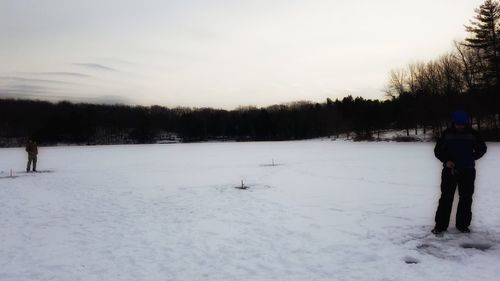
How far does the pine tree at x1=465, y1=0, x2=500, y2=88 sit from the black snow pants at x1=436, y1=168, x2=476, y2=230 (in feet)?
154

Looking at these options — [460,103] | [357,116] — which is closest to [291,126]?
[357,116]

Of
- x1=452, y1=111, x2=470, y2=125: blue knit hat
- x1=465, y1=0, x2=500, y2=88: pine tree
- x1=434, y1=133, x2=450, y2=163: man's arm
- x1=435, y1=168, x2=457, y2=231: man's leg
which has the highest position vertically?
x1=465, y1=0, x2=500, y2=88: pine tree

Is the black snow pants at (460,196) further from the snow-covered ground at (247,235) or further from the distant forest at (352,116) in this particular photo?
the distant forest at (352,116)

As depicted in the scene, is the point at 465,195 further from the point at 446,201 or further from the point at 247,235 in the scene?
the point at 247,235

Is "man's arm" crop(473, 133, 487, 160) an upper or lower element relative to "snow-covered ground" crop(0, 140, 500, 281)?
upper

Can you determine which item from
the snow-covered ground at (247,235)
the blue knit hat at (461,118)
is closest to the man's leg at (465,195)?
the snow-covered ground at (247,235)

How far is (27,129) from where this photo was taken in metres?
121

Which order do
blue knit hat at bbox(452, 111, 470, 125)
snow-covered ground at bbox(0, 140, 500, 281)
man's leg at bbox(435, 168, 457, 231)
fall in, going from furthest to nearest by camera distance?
man's leg at bbox(435, 168, 457, 231)
blue knit hat at bbox(452, 111, 470, 125)
snow-covered ground at bbox(0, 140, 500, 281)

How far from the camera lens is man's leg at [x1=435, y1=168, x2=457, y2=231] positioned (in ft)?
23.5

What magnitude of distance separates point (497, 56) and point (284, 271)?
51.1 m

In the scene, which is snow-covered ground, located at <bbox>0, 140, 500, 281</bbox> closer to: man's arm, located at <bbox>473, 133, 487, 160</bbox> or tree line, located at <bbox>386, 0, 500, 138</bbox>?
man's arm, located at <bbox>473, 133, 487, 160</bbox>

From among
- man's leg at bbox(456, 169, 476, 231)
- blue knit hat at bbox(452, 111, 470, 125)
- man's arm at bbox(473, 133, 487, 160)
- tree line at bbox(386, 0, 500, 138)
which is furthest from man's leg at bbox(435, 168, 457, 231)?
tree line at bbox(386, 0, 500, 138)

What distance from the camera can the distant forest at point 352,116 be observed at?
48812 mm

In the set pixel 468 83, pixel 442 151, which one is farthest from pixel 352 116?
pixel 442 151
